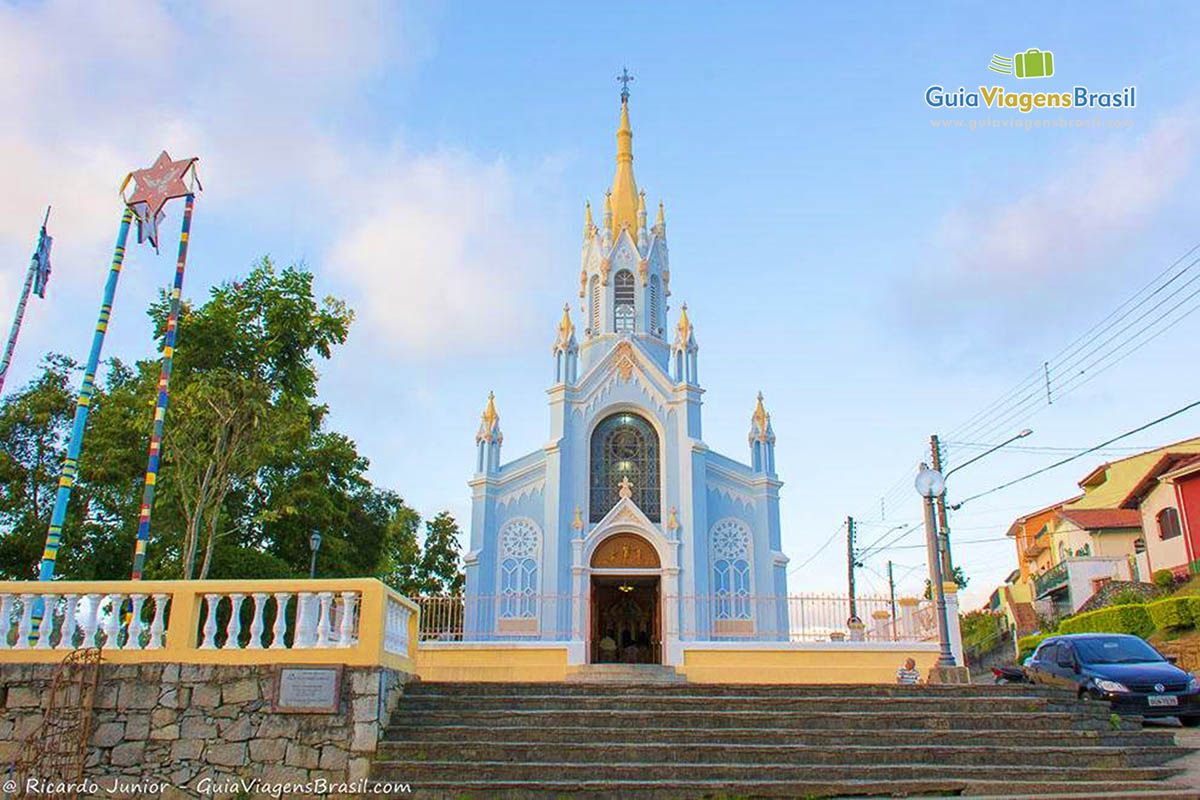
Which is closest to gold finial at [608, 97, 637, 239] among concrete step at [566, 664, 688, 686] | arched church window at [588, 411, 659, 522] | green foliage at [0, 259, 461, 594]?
arched church window at [588, 411, 659, 522]

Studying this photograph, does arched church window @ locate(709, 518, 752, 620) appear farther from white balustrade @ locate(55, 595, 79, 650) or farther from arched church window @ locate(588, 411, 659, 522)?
white balustrade @ locate(55, 595, 79, 650)

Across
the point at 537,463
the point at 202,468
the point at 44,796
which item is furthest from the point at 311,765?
the point at 537,463

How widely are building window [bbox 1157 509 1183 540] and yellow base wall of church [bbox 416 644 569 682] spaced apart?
2492cm

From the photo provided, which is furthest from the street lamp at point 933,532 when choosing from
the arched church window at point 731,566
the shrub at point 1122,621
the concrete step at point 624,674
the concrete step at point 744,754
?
the shrub at point 1122,621

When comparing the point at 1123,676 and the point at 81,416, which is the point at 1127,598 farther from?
the point at 81,416

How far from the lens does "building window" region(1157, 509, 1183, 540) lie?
31625mm

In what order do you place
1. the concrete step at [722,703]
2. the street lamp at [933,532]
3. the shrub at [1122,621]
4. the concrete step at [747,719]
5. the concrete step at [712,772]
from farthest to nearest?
the shrub at [1122,621] < the street lamp at [933,532] < the concrete step at [722,703] < the concrete step at [747,719] < the concrete step at [712,772]

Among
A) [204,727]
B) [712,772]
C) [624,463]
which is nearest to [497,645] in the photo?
[204,727]

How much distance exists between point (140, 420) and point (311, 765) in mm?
12680

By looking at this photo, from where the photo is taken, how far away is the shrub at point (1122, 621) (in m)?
24.0

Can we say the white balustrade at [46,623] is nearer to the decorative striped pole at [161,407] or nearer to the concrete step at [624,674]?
the decorative striped pole at [161,407]

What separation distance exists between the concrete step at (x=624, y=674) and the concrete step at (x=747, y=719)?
7151 millimetres

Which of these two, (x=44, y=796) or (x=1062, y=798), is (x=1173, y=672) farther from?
(x=44, y=796)

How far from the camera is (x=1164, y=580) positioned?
29.0m
